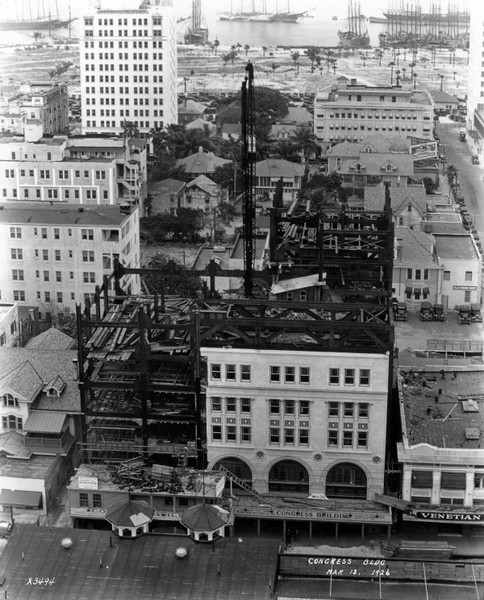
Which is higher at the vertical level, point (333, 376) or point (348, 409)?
point (333, 376)

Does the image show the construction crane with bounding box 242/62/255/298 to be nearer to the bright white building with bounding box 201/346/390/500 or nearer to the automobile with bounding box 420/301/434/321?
the bright white building with bounding box 201/346/390/500

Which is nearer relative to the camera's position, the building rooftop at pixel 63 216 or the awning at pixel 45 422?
the awning at pixel 45 422

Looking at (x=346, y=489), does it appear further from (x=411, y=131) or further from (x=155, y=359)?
(x=411, y=131)

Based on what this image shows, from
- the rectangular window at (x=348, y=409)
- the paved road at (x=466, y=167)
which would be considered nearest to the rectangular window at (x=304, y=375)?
the rectangular window at (x=348, y=409)

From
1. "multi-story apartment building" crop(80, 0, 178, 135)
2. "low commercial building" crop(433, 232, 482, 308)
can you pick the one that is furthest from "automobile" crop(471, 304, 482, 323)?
"multi-story apartment building" crop(80, 0, 178, 135)

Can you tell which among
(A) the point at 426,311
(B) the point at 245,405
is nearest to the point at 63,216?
(A) the point at 426,311

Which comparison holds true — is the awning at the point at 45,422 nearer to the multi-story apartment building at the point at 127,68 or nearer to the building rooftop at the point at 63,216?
the building rooftop at the point at 63,216

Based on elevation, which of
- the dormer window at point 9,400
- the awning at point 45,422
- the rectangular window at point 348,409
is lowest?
the awning at point 45,422

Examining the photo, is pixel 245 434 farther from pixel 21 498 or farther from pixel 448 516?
pixel 21 498
